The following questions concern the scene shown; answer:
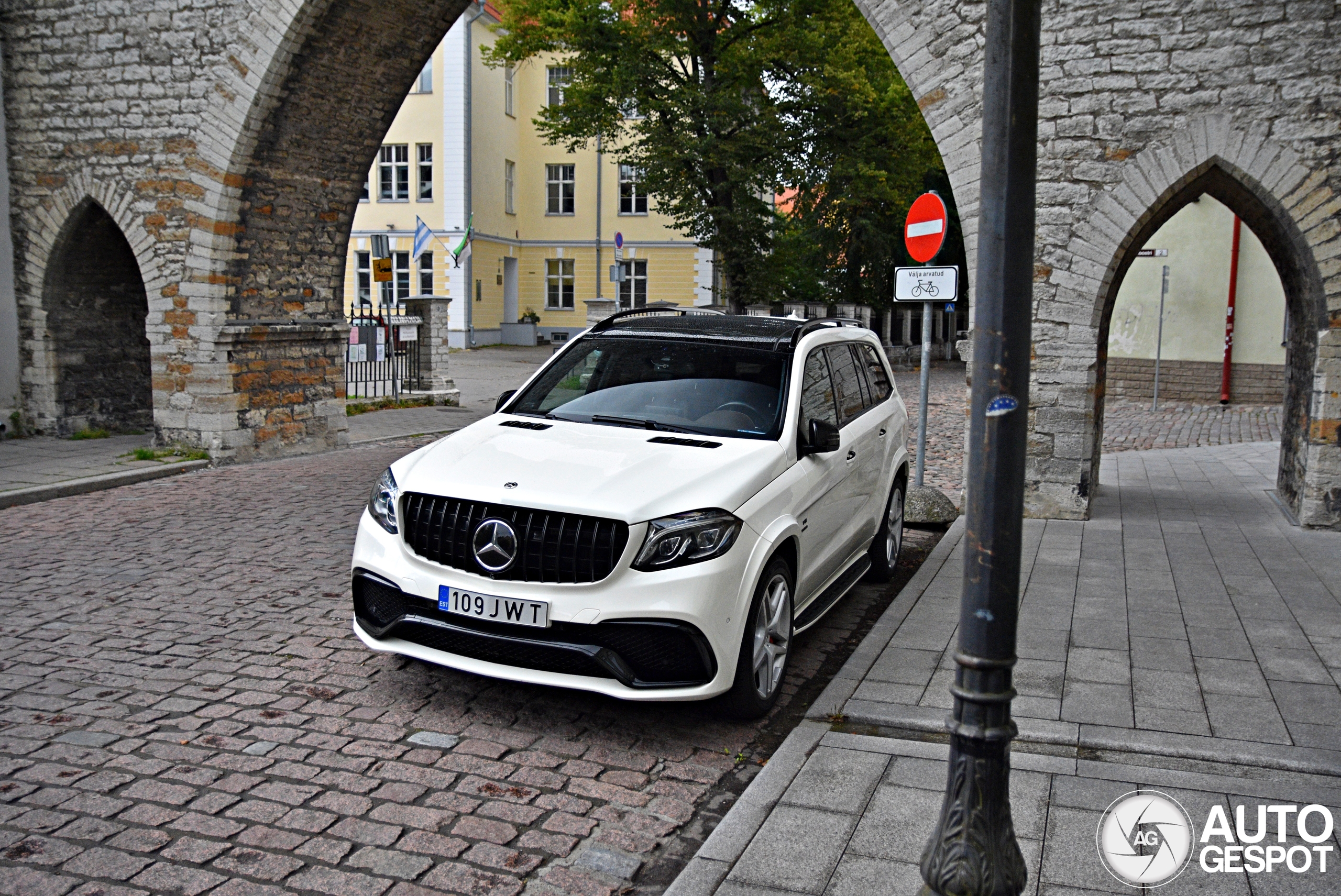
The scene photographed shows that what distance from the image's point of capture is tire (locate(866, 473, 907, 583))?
727 cm

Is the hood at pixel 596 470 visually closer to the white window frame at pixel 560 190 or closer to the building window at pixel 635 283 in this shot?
the building window at pixel 635 283

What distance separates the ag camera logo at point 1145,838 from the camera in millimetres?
3336

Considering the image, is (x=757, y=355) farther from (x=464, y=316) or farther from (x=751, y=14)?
(x=464, y=316)

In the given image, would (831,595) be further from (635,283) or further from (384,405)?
(635,283)

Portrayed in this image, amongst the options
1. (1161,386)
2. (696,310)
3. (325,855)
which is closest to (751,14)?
(1161,386)

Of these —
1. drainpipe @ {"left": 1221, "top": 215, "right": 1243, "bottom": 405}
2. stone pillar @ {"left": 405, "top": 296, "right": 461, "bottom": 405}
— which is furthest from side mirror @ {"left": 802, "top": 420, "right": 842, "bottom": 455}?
drainpipe @ {"left": 1221, "top": 215, "right": 1243, "bottom": 405}

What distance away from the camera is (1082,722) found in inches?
180

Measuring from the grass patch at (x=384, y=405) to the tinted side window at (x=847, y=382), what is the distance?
12.6 m

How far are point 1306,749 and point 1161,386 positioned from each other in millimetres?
18838

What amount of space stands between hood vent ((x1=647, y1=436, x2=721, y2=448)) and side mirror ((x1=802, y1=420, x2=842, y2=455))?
53 centimetres

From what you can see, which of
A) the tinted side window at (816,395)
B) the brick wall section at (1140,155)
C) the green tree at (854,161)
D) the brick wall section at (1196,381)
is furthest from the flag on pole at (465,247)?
the tinted side window at (816,395)

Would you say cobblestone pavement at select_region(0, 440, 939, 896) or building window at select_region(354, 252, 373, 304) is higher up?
building window at select_region(354, 252, 373, 304)

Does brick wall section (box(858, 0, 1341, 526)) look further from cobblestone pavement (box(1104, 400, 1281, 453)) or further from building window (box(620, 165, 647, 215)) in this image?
building window (box(620, 165, 647, 215))

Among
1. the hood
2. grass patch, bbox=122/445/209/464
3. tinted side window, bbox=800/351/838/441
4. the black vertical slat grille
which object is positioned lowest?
grass patch, bbox=122/445/209/464
